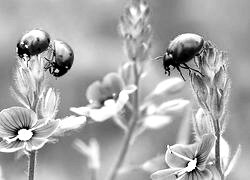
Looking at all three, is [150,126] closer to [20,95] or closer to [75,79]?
[20,95]

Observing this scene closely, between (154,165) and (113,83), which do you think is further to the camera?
(113,83)

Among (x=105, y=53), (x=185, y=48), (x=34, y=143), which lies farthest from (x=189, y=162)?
(x=105, y=53)

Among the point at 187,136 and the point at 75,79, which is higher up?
the point at 75,79

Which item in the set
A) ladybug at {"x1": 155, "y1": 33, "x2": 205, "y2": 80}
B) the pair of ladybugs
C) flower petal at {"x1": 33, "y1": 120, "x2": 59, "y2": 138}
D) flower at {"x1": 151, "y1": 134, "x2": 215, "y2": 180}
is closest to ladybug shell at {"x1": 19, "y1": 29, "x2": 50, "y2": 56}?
the pair of ladybugs

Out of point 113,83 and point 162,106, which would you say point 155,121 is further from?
point 113,83

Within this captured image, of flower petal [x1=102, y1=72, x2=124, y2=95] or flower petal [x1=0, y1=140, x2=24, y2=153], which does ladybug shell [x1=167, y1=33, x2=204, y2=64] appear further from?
flower petal [x1=102, y1=72, x2=124, y2=95]

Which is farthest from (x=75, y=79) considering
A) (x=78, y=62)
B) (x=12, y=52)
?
(x=12, y=52)
